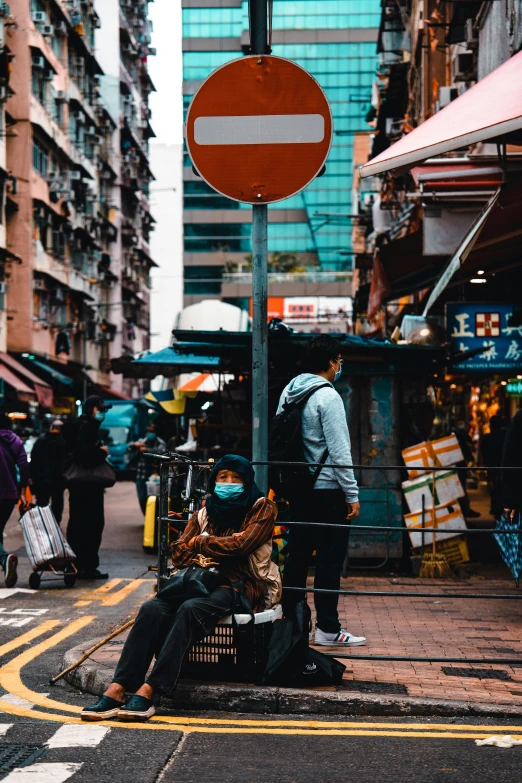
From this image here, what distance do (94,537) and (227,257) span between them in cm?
9406

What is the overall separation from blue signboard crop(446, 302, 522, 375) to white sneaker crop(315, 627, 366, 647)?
25.6ft

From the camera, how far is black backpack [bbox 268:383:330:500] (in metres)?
7.16

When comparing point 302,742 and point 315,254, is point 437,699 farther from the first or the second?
point 315,254

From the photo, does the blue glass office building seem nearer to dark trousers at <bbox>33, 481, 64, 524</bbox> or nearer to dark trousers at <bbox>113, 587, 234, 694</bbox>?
dark trousers at <bbox>33, 481, 64, 524</bbox>

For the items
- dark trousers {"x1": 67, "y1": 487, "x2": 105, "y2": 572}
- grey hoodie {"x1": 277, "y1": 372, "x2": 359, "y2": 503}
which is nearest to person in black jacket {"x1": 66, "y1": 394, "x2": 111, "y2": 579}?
dark trousers {"x1": 67, "y1": 487, "x2": 105, "y2": 572}

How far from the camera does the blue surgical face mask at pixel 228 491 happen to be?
6.19 metres

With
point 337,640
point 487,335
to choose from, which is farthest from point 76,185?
point 337,640

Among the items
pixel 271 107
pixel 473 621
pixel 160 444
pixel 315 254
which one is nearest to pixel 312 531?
pixel 473 621

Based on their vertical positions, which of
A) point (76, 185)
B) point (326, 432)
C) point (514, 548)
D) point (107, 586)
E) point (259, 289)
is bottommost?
point (107, 586)

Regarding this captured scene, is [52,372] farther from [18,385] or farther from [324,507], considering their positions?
[324,507]

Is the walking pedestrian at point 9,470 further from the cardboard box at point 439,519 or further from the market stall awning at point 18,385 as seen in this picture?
the market stall awning at point 18,385

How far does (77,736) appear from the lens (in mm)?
5254

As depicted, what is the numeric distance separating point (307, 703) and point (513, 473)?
2714 millimetres

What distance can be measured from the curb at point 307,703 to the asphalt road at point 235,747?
0.07 m
